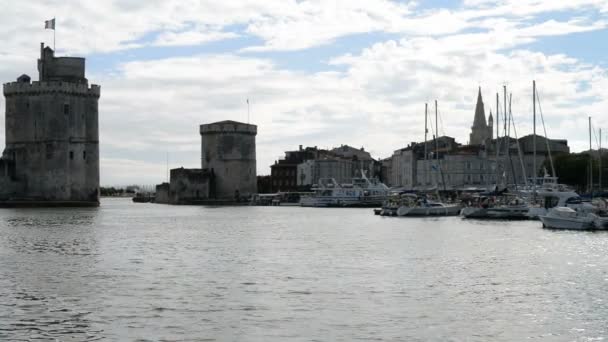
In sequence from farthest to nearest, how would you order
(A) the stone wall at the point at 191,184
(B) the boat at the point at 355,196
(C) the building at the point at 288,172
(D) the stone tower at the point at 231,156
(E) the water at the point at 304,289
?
(C) the building at the point at 288,172, (A) the stone wall at the point at 191,184, (D) the stone tower at the point at 231,156, (B) the boat at the point at 355,196, (E) the water at the point at 304,289

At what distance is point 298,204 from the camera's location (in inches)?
4281

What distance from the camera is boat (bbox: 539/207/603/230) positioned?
4409cm

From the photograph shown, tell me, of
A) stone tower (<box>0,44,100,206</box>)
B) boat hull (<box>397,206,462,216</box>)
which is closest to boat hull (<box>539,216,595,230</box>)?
boat hull (<box>397,206,462,216</box>)

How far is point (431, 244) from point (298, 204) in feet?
237

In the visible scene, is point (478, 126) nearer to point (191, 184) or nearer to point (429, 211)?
point (191, 184)

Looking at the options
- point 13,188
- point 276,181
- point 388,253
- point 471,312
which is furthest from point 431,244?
point 276,181

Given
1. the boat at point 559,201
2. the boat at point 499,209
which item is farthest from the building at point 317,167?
the boat at point 559,201

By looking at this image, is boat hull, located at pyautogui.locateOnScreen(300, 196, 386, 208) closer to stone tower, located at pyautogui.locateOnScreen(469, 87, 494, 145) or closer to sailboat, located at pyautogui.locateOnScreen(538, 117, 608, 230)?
sailboat, located at pyautogui.locateOnScreen(538, 117, 608, 230)

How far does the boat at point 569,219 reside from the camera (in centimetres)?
4409

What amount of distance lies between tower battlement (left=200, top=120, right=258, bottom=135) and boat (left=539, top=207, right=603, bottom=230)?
6056 centimetres

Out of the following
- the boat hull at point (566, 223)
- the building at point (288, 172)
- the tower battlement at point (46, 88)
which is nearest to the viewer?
the boat hull at point (566, 223)

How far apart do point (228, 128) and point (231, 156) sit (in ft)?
10.1

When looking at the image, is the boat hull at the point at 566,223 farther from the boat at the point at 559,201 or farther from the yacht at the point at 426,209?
the yacht at the point at 426,209

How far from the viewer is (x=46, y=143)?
8069 centimetres
